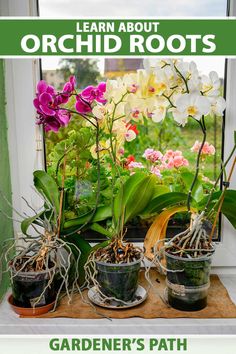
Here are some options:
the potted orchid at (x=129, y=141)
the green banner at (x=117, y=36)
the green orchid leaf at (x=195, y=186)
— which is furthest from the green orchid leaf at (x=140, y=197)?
the green banner at (x=117, y=36)

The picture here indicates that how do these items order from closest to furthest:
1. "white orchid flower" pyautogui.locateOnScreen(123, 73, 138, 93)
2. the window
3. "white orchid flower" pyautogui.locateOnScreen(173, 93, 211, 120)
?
"white orchid flower" pyautogui.locateOnScreen(173, 93, 211, 120) < "white orchid flower" pyautogui.locateOnScreen(123, 73, 138, 93) < the window

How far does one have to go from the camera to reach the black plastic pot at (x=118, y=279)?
3.55ft

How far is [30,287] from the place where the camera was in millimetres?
1083

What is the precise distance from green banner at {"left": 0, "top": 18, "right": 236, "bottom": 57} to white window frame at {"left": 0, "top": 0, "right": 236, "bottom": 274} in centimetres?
10

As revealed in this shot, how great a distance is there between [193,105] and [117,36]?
0.30 metres

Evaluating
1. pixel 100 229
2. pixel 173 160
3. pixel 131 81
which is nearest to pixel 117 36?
pixel 131 81

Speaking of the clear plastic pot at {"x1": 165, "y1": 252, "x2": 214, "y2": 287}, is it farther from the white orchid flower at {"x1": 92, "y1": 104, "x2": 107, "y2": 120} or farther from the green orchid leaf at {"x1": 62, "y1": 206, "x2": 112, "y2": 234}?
the white orchid flower at {"x1": 92, "y1": 104, "x2": 107, "y2": 120}

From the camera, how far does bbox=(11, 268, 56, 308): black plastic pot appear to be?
107cm

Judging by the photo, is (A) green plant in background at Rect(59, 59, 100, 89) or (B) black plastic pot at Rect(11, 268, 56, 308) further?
(A) green plant in background at Rect(59, 59, 100, 89)

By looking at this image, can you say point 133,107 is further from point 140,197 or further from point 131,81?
point 140,197

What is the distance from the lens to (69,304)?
3.82 ft

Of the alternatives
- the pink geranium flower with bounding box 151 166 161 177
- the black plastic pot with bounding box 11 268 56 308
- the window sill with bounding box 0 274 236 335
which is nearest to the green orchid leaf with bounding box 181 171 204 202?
the pink geranium flower with bounding box 151 166 161 177

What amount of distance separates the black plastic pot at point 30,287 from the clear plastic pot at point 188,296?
334mm

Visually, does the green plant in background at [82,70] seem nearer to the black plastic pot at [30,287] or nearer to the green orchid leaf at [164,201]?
the green orchid leaf at [164,201]
